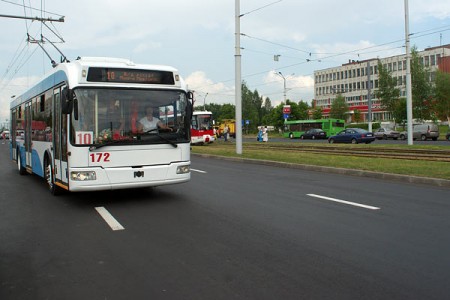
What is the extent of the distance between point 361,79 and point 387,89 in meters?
65.0

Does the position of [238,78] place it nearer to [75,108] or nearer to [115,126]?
[115,126]

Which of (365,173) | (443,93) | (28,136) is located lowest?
(365,173)

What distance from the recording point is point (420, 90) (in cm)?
5166

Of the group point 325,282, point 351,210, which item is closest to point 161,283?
point 325,282

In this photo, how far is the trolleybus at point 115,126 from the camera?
814 cm

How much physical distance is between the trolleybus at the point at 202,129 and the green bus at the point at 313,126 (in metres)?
25.9

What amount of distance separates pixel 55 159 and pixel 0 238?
11.0 feet

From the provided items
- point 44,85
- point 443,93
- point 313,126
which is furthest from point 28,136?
point 443,93

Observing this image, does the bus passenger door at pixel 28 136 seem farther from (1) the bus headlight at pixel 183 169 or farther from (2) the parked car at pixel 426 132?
(2) the parked car at pixel 426 132

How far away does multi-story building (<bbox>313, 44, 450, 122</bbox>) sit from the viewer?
9881 centimetres

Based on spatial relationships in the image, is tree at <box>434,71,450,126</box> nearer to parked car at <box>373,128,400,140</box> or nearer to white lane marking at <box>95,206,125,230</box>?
parked car at <box>373,128,400,140</box>

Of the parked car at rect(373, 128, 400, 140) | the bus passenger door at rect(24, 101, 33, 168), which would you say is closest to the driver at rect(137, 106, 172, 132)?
the bus passenger door at rect(24, 101, 33, 168)

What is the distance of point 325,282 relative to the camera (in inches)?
165

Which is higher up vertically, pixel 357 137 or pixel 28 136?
pixel 28 136
